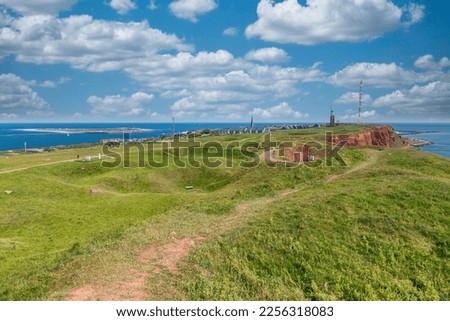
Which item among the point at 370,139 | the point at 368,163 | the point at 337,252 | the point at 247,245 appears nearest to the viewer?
the point at 337,252

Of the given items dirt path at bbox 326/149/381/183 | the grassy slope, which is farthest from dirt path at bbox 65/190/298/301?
dirt path at bbox 326/149/381/183

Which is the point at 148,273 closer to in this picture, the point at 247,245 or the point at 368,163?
the point at 247,245

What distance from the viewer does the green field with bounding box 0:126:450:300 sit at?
2031cm

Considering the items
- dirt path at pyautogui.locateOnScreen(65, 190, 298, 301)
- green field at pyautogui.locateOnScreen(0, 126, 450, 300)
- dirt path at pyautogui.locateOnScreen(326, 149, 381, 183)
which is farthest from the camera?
dirt path at pyautogui.locateOnScreen(326, 149, 381, 183)

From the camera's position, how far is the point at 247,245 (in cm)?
2467

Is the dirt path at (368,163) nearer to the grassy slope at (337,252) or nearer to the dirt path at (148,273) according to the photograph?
the grassy slope at (337,252)

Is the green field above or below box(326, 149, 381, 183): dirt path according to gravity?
below

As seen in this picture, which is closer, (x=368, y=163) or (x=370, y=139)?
(x=368, y=163)

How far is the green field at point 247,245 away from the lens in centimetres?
2031

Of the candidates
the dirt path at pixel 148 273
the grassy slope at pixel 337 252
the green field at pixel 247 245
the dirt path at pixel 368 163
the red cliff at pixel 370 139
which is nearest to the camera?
the dirt path at pixel 148 273

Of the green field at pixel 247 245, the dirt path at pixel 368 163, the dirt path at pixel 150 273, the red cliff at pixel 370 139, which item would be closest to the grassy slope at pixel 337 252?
the green field at pixel 247 245

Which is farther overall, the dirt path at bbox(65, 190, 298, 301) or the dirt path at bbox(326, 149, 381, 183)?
the dirt path at bbox(326, 149, 381, 183)

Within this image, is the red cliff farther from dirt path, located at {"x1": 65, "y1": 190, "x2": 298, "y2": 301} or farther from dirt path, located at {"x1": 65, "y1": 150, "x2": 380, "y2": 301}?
dirt path, located at {"x1": 65, "y1": 190, "x2": 298, "y2": 301}

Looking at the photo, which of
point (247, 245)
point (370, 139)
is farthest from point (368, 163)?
point (370, 139)
